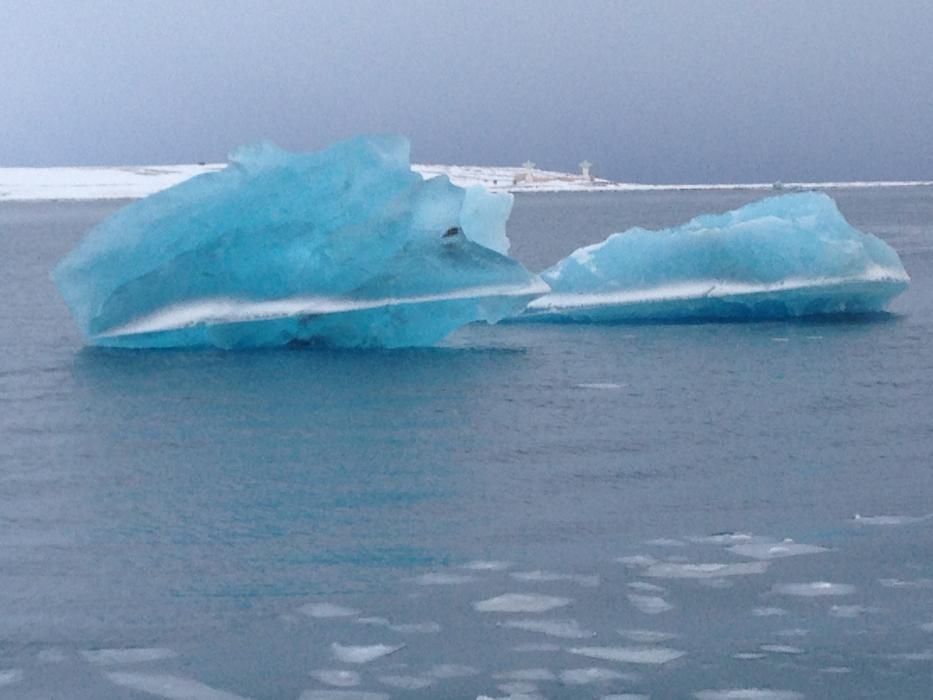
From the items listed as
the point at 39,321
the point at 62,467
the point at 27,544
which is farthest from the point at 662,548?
the point at 39,321

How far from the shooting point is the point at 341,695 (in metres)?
4.21

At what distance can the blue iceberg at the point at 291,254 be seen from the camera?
36.0 feet

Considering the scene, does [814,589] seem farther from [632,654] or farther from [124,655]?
[124,655]

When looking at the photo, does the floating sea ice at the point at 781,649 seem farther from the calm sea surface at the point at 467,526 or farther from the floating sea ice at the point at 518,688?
the floating sea ice at the point at 518,688

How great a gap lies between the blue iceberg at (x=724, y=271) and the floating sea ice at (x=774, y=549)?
7.04 m

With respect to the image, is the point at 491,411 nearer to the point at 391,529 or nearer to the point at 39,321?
the point at 391,529

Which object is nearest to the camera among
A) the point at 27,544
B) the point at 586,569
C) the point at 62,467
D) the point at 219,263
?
the point at 586,569

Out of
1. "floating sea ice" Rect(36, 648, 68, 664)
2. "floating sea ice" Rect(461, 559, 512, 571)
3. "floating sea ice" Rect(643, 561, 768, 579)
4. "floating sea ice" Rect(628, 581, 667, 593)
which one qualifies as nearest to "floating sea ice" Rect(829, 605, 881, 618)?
"floating sea ice" Rect(643, 561, 768, 579)

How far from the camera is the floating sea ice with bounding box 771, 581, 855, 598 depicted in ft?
16.7

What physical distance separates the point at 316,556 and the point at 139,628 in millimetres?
962

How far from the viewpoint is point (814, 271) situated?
13.0 m

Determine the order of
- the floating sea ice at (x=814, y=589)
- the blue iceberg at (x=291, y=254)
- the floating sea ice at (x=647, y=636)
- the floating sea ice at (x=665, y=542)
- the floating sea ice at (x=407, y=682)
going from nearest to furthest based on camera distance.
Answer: the floating sea ice at (x=407, y=682) → the floating sea ice at (x=647, y=636) → the floating sea ice at (x=814, y=589) → the floating sea ice at (x=665, y=542) → the blue iceberg at (x=291, y=254)

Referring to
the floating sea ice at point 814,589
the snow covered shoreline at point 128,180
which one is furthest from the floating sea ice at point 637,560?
the snow covered shoreline at point 128,180

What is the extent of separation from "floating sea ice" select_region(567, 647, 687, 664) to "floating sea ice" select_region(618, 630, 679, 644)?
0.23ft
